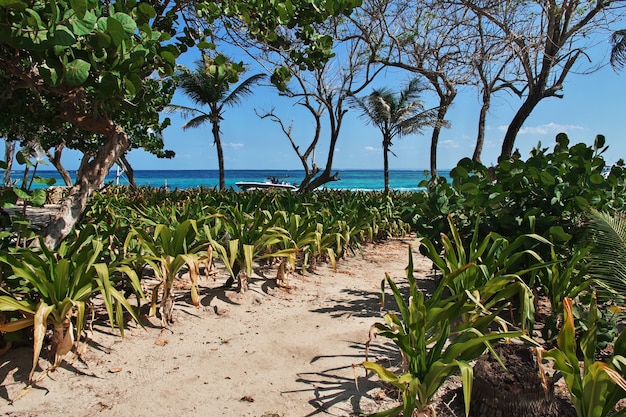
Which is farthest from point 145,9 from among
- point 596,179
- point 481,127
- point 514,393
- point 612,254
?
point 481,127

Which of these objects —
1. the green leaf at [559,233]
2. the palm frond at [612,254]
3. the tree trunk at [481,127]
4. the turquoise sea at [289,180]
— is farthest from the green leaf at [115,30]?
the turquoise sea at [289,180]

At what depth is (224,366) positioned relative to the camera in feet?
8.64

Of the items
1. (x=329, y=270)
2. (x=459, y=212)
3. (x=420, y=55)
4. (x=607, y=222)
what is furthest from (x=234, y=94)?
(x=607, y=222)

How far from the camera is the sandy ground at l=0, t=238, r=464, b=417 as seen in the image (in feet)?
7.18

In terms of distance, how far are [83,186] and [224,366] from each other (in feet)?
6.64

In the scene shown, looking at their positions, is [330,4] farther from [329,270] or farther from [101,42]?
[329,270]

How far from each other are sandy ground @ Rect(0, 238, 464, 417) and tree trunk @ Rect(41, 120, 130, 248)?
3.33 ft

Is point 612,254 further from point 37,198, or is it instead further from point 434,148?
point 434,148

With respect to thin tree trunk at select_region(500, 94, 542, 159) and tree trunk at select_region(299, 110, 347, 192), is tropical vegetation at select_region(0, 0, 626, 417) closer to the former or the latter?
thin tree trunk at select_region(500, 94, 542, 159)

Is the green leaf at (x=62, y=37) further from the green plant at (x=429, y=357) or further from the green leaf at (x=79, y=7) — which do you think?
the green plant at (x=429, y=357)

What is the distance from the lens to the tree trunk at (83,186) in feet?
11.4

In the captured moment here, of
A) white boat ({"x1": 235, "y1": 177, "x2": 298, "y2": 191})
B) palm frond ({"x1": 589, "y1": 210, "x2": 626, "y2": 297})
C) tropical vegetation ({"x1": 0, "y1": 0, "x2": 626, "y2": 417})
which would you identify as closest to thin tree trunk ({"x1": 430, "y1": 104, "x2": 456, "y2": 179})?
white boat ({"x1": 235, "y1": 177, "x2": 298, "y2": 191})

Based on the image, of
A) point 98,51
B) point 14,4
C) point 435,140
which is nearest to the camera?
point 14,4

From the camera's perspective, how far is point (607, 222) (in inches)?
92.1
